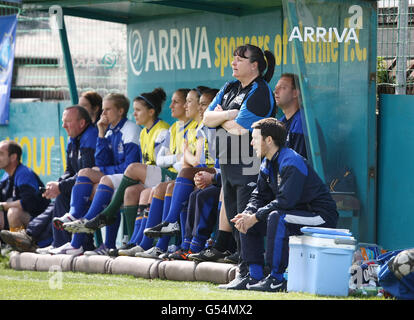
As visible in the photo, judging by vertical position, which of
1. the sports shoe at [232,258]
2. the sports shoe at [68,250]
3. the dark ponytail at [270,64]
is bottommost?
the sports shoe at [68,250]

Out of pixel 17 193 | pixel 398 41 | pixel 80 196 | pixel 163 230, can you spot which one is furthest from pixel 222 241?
pixel 17 193

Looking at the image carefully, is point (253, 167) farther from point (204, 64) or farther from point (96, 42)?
Result: point (96, 42)

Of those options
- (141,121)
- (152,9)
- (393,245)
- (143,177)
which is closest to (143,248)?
(143,177)

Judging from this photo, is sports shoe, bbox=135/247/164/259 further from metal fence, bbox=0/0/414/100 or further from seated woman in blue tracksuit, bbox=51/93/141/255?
metal fence, bbox=0/0/414/100

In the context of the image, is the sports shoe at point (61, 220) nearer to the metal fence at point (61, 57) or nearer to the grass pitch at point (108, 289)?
the grass pitch at point (108, 289)

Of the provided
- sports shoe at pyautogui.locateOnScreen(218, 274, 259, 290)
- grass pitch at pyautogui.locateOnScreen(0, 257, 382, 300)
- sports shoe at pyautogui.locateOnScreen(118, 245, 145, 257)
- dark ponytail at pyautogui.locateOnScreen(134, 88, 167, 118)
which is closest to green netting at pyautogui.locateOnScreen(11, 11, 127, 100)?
dark ponytail at pyautogui.locateOnScreen(134, 88, 167, 118)

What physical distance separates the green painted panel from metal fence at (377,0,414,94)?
0.65ft

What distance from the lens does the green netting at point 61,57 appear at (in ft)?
38.4

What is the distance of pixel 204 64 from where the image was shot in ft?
34.8

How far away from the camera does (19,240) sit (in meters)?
10.2

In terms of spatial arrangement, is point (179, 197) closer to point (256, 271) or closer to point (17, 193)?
point (256, 271)

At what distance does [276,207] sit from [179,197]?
5.55ft

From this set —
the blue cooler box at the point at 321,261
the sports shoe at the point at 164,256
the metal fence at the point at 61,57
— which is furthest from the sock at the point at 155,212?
the metal fence at the point at 61,57

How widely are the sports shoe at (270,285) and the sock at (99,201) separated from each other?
2728mm
